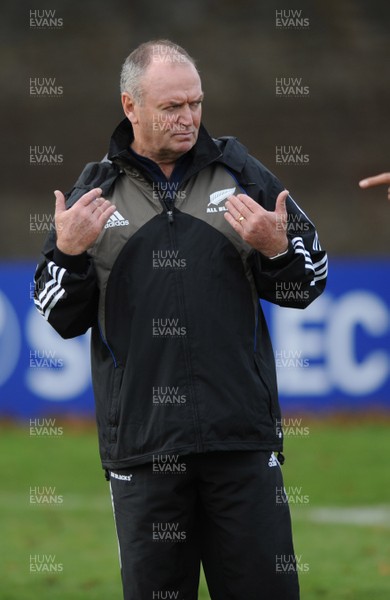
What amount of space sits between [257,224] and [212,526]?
3.49 feet

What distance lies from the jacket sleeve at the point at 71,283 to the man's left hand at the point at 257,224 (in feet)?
1.67

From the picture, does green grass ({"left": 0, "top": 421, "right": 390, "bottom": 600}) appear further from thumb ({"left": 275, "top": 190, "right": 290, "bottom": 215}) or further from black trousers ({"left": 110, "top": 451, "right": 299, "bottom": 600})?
thumb ({"left": 275, "top": 190, "right": 290, "bottom": 215})

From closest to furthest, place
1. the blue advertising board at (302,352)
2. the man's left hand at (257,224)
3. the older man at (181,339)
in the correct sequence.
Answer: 1. the man's left hand at (257,224)
2. the older man at (181,339)
3. the blue advertising board at (302,352)

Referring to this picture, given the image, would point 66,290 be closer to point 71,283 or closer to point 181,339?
point 71,283

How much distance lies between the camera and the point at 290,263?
3.97 metres

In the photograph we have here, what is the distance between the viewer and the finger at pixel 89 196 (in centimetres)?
395

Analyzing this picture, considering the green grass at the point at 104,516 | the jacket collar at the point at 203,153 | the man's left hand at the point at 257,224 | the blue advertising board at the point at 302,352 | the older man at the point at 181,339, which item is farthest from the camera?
the blue advertising board at the point at 302,352

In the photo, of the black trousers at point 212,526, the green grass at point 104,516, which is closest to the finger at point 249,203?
the black trousers at point 212,526

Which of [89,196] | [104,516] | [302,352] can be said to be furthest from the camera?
[302,352]

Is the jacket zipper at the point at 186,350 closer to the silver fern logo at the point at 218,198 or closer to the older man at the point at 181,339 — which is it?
the older man at the point at 181,339

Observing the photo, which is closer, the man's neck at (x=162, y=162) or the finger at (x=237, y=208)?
the finger at (x=237, y=208)

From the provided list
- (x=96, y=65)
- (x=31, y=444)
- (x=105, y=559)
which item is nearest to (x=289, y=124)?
(x=96, y=65)

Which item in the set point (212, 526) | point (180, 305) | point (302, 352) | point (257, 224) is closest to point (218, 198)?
point (257, 224)

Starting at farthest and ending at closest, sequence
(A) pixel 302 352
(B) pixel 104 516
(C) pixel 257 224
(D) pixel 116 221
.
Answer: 1. (A) pixel 302 352
2. (B) pixel 104 516
3. (D) pixel 116 221
4. (C) pixel 257 224
